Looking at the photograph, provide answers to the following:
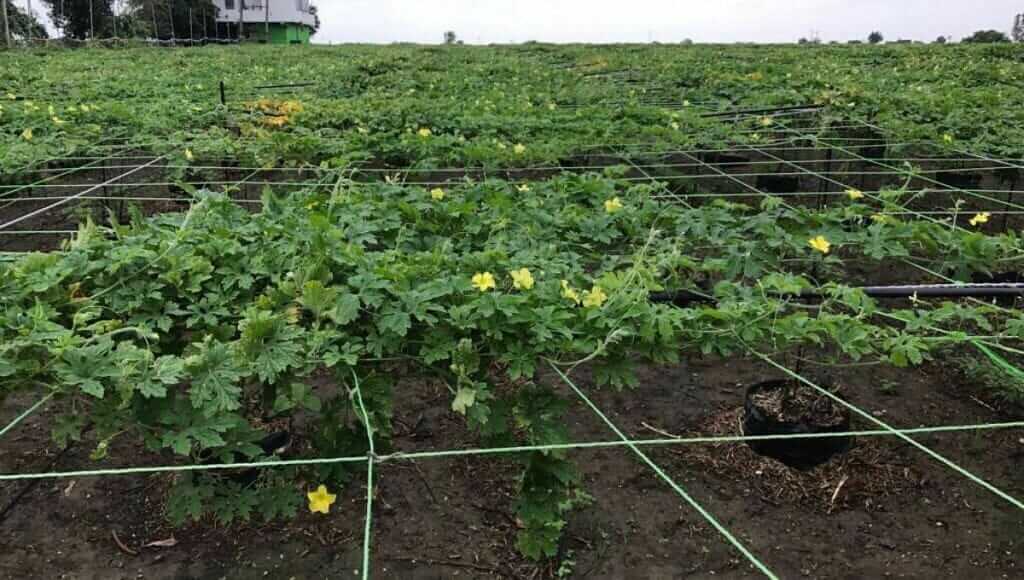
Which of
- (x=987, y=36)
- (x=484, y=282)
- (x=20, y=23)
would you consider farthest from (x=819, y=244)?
(x=20, y=23)

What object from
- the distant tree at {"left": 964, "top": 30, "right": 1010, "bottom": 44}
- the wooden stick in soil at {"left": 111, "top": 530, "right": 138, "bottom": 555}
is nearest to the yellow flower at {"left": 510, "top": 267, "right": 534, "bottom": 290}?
the wooden stick in soil at {"left": 111, "top": 530, "right": 138, "bottom": 555}

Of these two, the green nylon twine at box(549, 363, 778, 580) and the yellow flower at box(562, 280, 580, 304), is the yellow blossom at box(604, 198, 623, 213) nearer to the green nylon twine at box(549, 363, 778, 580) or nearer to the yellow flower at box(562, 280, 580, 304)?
the yellow flower at box(562, 280, 580, 304)

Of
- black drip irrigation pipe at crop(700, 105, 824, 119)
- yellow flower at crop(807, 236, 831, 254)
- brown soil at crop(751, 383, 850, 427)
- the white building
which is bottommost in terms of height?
brown soil at crop(751, 383, 850, 427)

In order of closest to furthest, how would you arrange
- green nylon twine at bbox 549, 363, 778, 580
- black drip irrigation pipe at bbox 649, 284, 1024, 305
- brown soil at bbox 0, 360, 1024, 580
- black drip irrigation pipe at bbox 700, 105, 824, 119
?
green nylon twine at bbox 549, 363, 778, 580 → black drip irrigation pipe at bbox 649, 284, 1024, 305 → brown soil at bbox 0, 360, 1024, 580 → black drip irrigation pipe at bbox 700, 105, 824, 119

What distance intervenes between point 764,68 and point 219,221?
451 inches

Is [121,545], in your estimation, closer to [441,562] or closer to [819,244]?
[441,562]

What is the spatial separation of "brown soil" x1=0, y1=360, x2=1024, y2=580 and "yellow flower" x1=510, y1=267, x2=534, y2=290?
42.6 inches

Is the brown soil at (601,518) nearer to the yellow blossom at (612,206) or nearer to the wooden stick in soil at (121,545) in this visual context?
the wooden stick in soil at (121,545)

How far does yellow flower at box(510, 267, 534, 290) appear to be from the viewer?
7.11 feet

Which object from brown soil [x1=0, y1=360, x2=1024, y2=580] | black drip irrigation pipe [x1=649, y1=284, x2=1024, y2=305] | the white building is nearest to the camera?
black drip irrigation pipe [x1=649, y1=284, x2=1024, y2=305]

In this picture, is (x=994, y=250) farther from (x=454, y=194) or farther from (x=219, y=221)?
(x=219, y=221)

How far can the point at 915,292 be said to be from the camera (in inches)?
94.0

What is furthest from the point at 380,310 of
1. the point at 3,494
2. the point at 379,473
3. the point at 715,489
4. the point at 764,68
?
the point at 764,68

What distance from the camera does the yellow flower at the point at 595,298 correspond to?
2.13 metres
